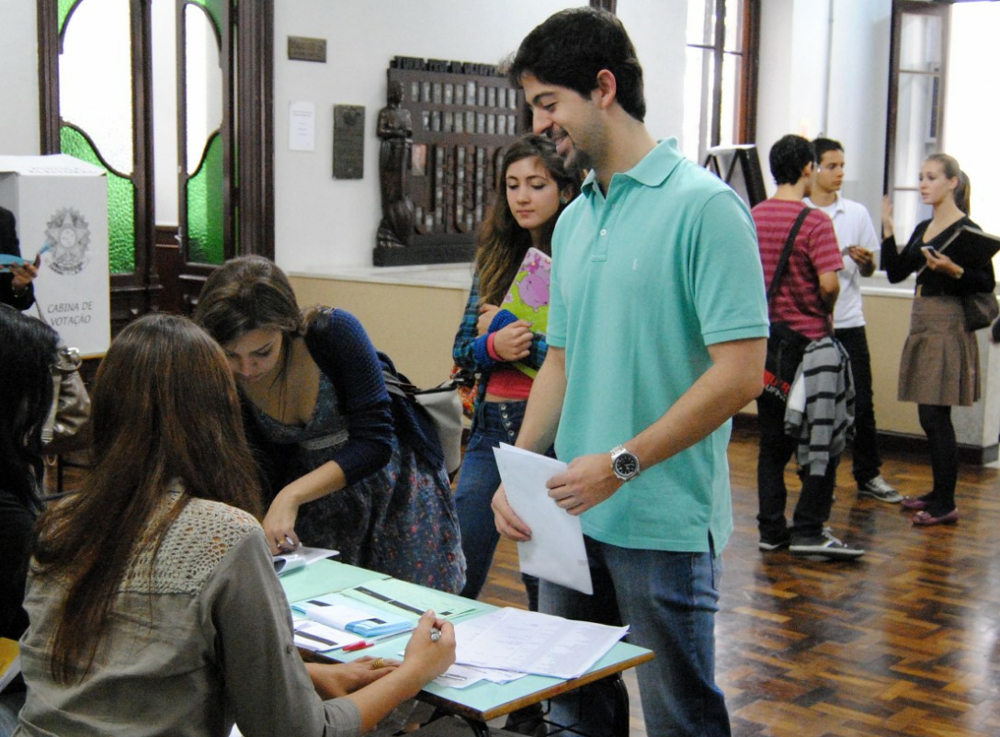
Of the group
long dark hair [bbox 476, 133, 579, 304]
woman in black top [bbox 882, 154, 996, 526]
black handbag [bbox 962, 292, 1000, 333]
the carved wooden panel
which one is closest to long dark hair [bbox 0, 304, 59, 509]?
long dark hair [bbox 476, 133, 579, 304]

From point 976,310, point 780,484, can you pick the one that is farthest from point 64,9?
point 976,310

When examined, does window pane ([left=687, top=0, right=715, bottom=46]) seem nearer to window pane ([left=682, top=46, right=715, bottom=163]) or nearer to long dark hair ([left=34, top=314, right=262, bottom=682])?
window pane ([left=682, top=46, right=715, bottom=163])

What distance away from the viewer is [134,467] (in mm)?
1606

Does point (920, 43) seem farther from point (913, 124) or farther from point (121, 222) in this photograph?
point (121, 222)

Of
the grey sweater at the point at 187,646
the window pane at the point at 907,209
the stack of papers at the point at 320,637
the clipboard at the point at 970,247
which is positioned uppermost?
the window pane at the point at 907,209

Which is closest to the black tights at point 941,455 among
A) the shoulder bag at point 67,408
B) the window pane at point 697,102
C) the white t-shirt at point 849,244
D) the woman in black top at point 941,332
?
the woman in black top at point 941,332

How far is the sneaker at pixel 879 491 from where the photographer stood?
20.2ft

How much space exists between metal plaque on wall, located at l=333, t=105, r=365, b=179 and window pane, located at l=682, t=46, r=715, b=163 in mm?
3757

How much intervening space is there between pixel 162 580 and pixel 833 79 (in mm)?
10801

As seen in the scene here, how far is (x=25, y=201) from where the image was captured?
17.2 feet

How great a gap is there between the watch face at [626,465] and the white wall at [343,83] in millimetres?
6162

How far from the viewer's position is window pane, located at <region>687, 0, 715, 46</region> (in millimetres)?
10864

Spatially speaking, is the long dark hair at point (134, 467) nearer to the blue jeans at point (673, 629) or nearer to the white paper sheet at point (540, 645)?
the white paper sheet at point (540, 645)

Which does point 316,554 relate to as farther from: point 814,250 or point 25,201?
point 25,201
